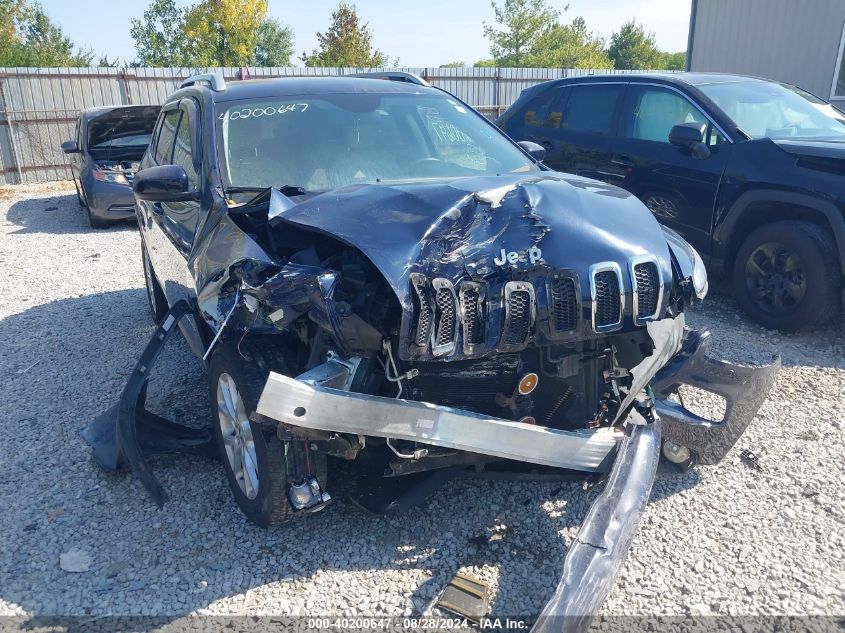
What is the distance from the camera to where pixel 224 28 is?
3009 centimetres

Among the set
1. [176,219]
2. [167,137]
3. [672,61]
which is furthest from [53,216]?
[672,61]

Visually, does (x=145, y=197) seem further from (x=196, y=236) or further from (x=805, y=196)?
(x=805, y=196)

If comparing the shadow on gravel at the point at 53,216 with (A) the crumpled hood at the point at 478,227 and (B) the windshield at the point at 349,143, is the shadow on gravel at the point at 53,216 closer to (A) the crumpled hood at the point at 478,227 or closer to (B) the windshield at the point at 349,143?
(B) the windshield at the point at 349,143

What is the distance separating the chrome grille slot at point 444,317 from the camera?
239 cm

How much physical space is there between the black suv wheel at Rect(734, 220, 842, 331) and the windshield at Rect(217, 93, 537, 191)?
245cm

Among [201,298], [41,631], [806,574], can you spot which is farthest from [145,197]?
[806,574]

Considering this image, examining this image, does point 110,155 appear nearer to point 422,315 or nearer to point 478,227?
point 478,227

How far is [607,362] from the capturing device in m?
2.79

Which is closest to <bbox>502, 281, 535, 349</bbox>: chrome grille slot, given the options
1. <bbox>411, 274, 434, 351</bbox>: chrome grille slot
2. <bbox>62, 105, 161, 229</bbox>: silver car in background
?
<bbox>411, 274, 434, 351</bbox>: chrome grille slot

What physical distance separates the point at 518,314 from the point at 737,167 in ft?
13.0

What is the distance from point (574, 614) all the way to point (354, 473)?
116 centimetres

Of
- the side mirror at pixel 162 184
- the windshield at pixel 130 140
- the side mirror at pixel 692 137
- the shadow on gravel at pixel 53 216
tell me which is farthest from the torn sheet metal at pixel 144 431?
the windshield at pixel 130 140

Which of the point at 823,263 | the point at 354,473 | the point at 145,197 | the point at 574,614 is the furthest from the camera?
the point at 823,263

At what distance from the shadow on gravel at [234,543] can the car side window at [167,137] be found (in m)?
2.00
